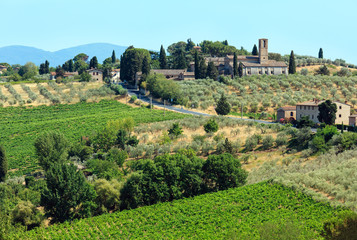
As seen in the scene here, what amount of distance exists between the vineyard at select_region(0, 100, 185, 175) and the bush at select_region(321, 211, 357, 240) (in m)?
49.3

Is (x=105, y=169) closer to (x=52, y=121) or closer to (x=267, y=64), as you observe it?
(x=52, y=121)

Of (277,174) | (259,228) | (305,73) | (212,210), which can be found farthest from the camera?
(305,73)

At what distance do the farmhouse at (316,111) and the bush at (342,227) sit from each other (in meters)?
48.8

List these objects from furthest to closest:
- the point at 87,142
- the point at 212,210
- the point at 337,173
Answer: the point at 87,142 → the point at 337,173 → the point at 212,210

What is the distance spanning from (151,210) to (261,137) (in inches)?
1192

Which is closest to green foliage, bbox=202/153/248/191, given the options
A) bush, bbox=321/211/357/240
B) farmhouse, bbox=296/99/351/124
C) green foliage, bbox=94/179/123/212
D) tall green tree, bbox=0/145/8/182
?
green foliage, bbox=94/179/123/212

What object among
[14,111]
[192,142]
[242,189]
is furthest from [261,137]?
[14,111]

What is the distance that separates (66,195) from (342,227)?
26990mm

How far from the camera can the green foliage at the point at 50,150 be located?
63.0 meters

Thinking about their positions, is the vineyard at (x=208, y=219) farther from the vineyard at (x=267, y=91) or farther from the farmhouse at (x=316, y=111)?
the vineyard at (x=267, y=91)

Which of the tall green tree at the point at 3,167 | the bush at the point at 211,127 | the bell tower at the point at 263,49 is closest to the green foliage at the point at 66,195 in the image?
the tall green tree at the point at 3,167

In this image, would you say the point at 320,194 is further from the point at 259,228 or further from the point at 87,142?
the point at 87,142

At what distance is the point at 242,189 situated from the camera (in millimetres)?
48250

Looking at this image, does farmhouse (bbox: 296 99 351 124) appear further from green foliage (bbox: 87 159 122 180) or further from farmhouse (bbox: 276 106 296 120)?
green foliage (bbox: 87 159 122 180)
